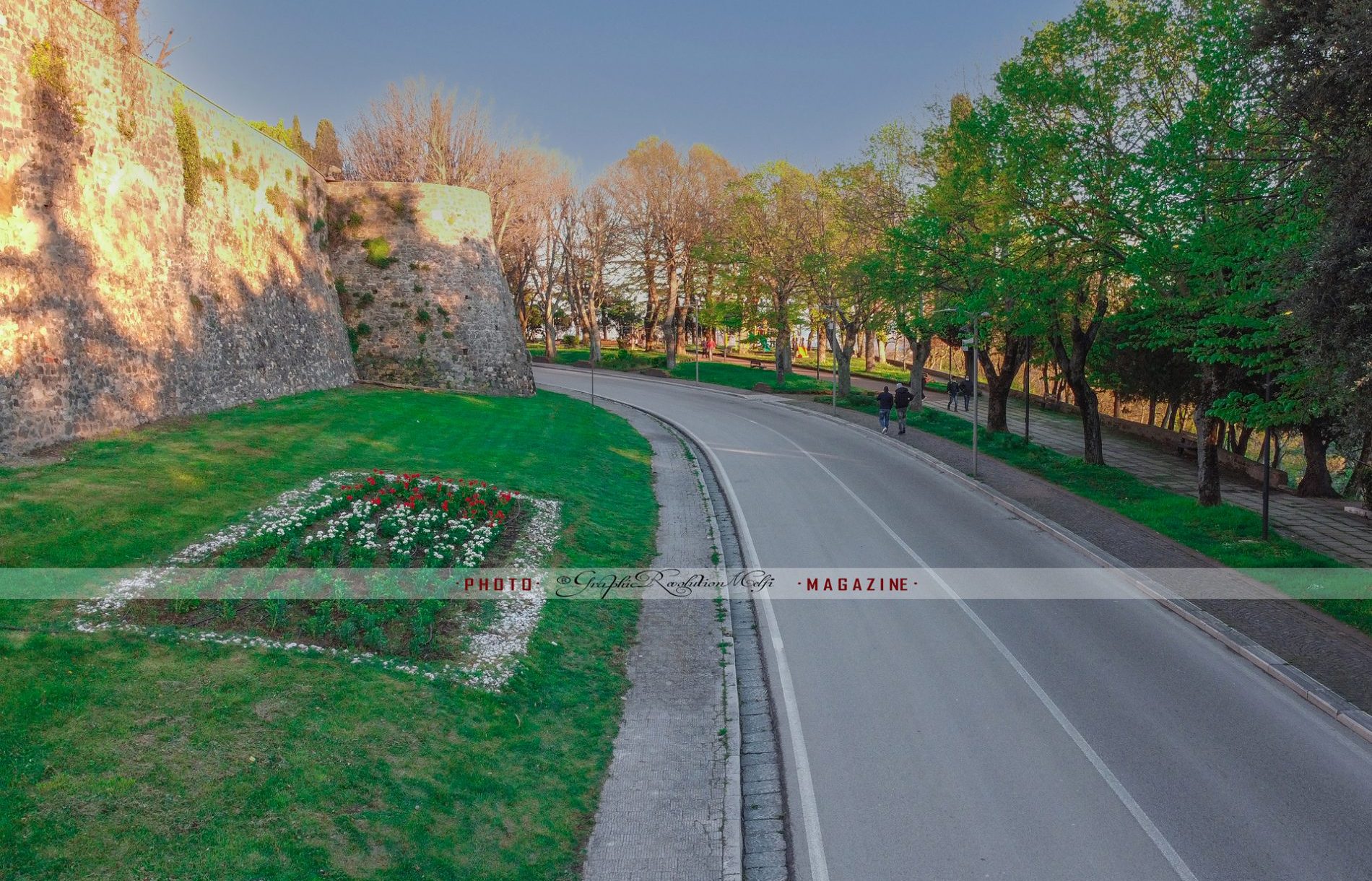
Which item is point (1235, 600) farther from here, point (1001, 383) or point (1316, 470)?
point (1001, 383)

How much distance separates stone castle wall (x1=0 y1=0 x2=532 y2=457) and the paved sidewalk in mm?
25561

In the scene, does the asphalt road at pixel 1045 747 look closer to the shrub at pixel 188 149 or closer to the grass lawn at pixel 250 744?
the grass lawn at pixel 250 744

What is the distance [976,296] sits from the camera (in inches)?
917

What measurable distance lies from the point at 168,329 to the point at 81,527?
9.12 metres

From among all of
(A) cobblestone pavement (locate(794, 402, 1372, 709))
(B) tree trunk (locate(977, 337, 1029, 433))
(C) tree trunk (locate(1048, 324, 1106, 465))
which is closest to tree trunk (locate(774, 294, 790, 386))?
(B) tree trunk (locate(977, 337, 1029, 433))

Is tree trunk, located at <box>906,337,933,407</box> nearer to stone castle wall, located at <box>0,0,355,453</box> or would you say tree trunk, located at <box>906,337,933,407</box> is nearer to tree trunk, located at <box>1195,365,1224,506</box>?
tree trunk, located at <box>1195,365,1224,506</box>

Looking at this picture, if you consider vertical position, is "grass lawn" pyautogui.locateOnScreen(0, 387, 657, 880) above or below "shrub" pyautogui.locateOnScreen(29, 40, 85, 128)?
below

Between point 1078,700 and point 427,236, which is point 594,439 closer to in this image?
point 427,236

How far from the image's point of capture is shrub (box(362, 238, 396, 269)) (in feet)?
99.5

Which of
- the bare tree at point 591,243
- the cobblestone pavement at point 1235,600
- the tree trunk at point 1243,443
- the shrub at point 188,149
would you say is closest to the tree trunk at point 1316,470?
the tree trunk at point 1243,443

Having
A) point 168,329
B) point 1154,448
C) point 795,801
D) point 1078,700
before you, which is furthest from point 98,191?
point 1154,448

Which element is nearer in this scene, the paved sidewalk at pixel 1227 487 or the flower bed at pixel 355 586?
the flower bed at pixel 355 586

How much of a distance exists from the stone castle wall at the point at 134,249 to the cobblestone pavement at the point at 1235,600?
1934 centimetres

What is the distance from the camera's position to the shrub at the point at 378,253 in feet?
99.5
